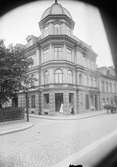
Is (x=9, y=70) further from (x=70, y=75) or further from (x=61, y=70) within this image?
(x=70, y=75)

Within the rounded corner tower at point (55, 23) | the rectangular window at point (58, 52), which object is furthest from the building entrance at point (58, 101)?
the rounded corner tower at point (55, 23)

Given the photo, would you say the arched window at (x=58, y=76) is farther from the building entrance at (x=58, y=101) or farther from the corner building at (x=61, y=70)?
the building entrance at (x=58, y=101)

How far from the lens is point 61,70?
2.25 metres

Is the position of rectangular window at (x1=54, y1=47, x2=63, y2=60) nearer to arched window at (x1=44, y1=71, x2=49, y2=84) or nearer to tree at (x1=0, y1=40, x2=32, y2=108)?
arched window at (x1=44, y1=71, x2=49, y2=84)

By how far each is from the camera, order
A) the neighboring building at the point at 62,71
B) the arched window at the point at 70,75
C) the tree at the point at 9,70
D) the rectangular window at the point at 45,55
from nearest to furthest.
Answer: the neighboring building at the point at 62,71, the arched window at the point at 70,75, the rectangular window at the point at 45,55, the tree at the point at 9,70

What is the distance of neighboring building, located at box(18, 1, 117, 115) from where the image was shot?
1.86 metres

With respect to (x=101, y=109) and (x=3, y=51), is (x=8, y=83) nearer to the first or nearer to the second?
(x=3, y=51)

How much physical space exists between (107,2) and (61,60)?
1392 millimetres

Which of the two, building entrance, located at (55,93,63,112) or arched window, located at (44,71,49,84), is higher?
arched window, located at (44,71,49,84)

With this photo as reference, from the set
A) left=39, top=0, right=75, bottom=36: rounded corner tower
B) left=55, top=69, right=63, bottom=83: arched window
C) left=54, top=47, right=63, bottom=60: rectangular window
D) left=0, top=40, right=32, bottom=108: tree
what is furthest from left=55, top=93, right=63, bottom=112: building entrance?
left=0, top=40, right=32, bottom=108: tree

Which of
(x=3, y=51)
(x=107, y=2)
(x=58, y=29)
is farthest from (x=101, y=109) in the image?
(x=3, y=51)

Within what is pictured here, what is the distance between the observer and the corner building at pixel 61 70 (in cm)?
187

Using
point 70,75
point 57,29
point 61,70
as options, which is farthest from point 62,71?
point 57,29

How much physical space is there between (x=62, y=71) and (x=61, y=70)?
0.21 feet
